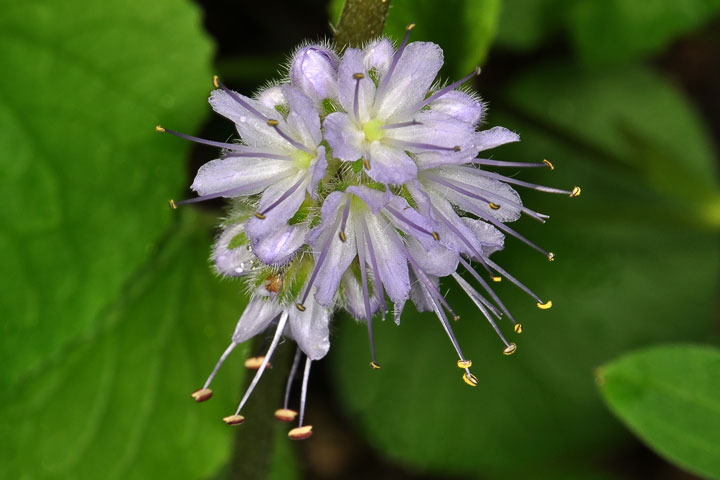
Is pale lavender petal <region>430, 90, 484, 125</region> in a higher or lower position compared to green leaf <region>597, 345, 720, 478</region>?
higher

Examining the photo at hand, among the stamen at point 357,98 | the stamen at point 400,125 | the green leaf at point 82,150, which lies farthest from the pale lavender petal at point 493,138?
the green leaf at point 82,150

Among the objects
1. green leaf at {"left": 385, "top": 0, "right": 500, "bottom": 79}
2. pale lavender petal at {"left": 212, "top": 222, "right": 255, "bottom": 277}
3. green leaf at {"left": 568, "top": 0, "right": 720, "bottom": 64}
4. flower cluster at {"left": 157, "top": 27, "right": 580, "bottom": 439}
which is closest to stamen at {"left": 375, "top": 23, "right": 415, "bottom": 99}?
flower cluster at {"left": 157, "top": 27, "right": 580, "bottom": 439}

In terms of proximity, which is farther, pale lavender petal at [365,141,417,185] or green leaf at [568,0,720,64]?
green leaf at [568,0,720,64]

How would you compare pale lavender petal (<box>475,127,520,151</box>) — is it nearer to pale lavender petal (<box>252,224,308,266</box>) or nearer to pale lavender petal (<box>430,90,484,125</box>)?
pale lavender petal (<box>430,90,484,125</box>)

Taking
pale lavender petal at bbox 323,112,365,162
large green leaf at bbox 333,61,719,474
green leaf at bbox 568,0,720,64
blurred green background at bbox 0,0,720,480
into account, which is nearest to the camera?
pale lavender petal at bbox 323,112,365,162

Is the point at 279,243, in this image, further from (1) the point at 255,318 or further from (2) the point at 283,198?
(1) the point at 255,318

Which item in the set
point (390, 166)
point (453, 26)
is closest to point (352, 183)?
point (390, 166)
